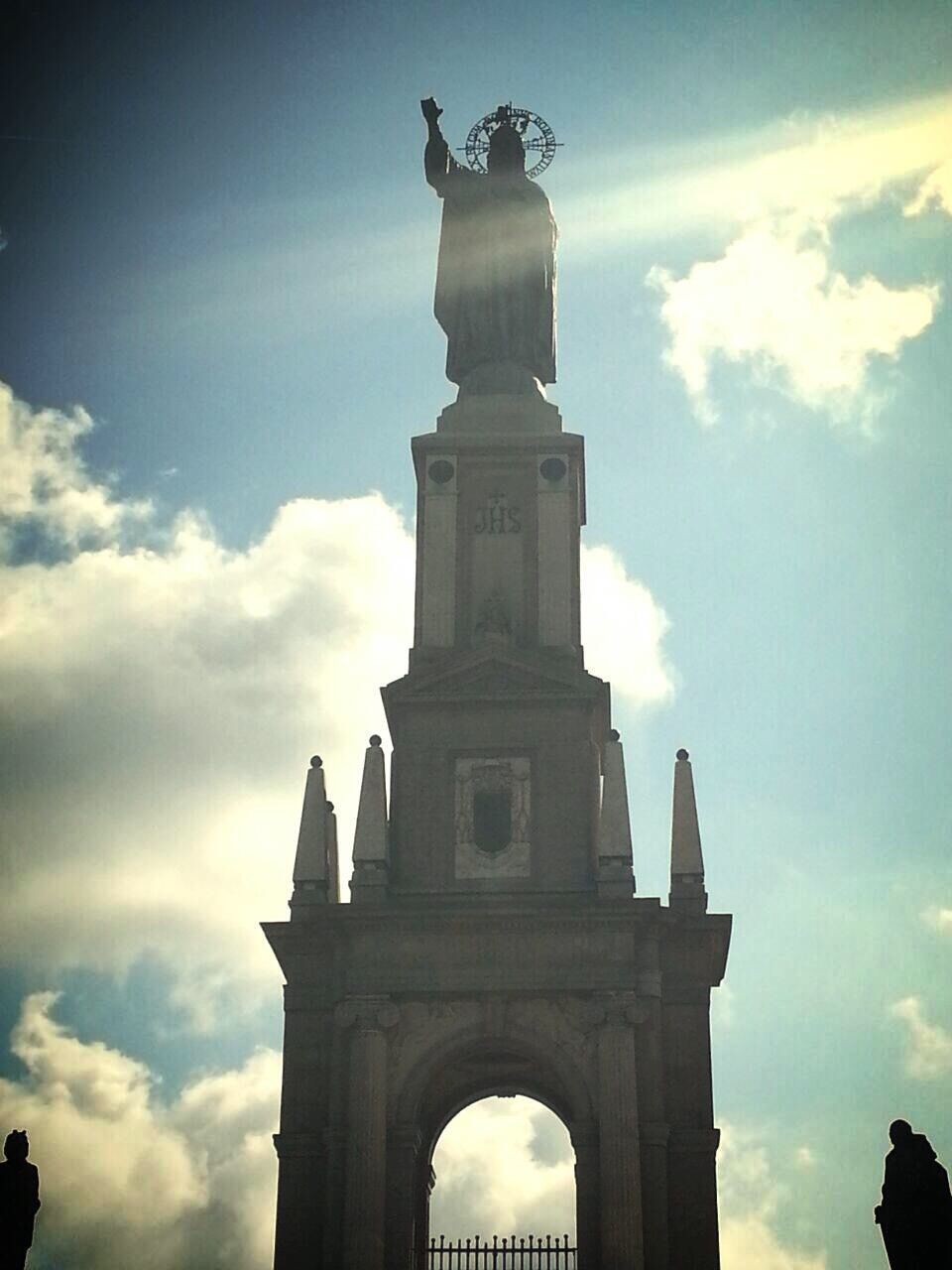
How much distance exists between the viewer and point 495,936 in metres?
43.2

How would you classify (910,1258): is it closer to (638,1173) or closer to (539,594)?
(638,1173)

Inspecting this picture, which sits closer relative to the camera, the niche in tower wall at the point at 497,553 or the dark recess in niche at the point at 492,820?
the dark recess in niche at the point at 492,820

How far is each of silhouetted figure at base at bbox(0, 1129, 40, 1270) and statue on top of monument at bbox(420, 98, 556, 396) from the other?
22.9 meters

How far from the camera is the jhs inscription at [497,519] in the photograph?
4853 cm

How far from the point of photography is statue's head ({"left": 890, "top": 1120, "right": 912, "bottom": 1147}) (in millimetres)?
34500

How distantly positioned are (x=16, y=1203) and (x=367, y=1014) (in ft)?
35.1

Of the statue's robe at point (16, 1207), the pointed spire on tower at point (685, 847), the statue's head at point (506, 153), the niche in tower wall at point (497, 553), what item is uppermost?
the statue's head at point (506, 153)

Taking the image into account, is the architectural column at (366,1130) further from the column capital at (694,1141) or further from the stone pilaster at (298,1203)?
the column capital at (694,1141)

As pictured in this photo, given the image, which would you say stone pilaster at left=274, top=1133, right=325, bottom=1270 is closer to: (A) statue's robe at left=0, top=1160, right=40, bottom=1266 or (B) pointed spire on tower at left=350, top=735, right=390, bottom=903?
(B) pointed spire on tower at left=350, top=735, right=390, bottom=903

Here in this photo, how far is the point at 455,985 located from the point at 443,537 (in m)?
10.6

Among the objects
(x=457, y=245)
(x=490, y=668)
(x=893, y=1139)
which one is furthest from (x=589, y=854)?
(x=457, y=245)

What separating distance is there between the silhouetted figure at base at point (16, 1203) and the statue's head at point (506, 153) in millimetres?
27776

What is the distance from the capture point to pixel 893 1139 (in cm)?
3456

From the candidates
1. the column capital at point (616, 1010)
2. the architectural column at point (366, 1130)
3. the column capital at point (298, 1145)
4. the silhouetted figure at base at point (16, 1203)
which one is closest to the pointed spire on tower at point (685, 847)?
the column capital at point (616, 1010)
